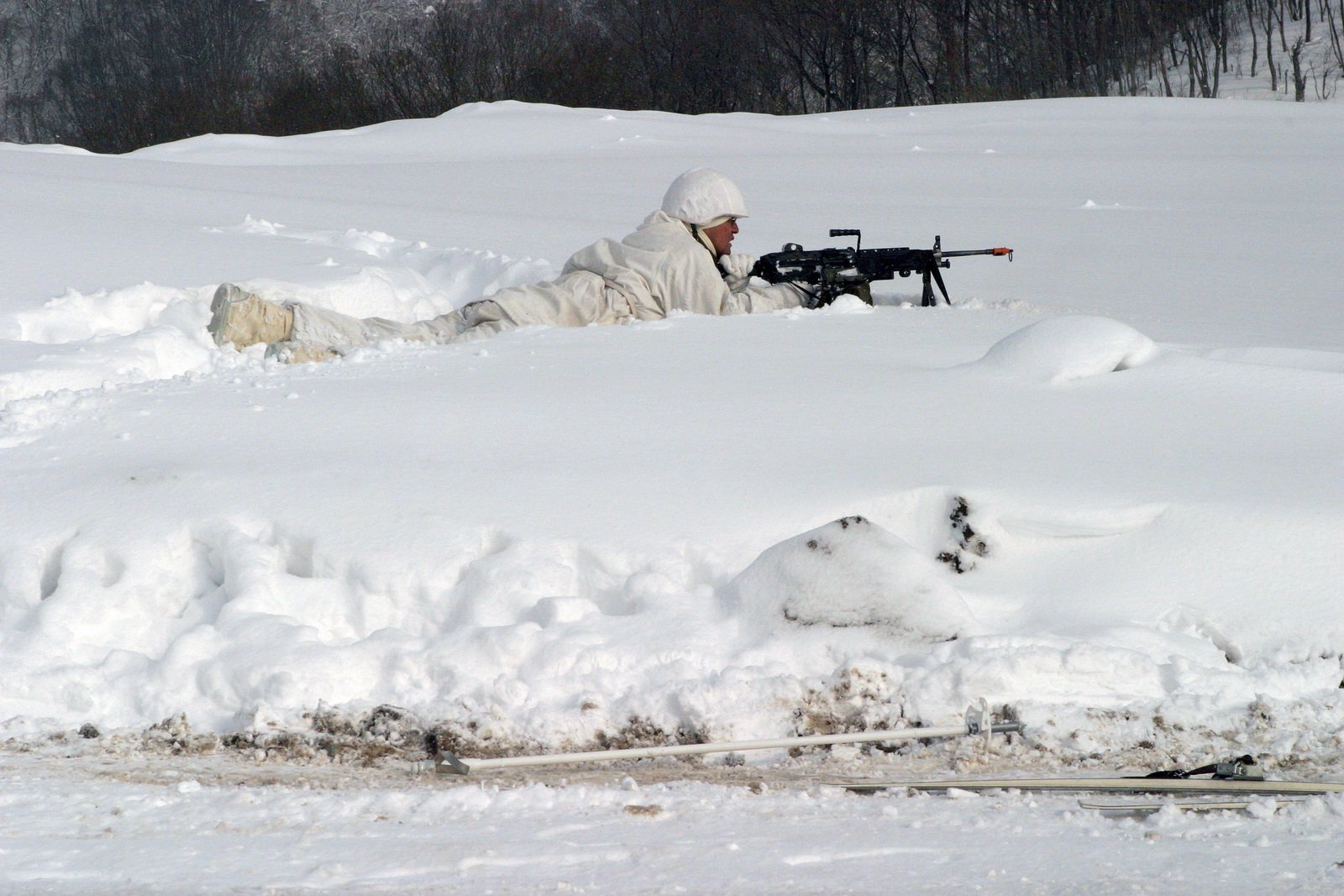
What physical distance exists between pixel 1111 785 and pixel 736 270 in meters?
3.69

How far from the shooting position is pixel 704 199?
531cm

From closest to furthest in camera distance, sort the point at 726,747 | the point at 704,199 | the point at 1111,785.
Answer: the point at 1111,785
the point at 726,747
the point at 704,199

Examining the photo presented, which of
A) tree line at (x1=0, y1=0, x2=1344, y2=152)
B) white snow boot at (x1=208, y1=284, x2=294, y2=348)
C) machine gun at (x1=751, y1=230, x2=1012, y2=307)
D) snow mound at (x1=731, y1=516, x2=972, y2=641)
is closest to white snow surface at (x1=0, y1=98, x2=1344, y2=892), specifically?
snow mound at (x1=731, y1=516, x2=972, y2=641)

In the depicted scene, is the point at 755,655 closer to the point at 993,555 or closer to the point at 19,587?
the point at 993,555

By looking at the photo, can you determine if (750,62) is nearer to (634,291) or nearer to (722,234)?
(722,234)

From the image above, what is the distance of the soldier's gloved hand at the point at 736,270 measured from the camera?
546 centimetres

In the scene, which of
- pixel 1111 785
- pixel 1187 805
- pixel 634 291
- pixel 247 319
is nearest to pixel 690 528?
pixel 1111 785

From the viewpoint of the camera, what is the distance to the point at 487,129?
14.1m

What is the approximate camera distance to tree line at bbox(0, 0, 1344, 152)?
82.2ft

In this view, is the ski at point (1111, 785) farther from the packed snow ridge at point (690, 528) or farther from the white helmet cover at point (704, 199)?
the white helmet cover at point (704, 199)

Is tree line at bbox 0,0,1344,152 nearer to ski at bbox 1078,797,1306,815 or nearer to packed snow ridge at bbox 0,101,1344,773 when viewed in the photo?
packed snow ridge at bbox 0,101,1344,773

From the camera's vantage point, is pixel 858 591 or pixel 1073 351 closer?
pixel 858 591

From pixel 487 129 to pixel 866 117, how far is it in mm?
4708

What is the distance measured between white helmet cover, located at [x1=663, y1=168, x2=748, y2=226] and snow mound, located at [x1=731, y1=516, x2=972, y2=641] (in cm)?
295
